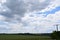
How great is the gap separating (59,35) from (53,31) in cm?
238

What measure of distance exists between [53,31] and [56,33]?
4.31ft

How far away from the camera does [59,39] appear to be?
59.4 meters

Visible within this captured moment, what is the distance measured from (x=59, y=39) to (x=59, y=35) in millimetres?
3152

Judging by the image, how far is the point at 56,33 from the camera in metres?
62.7

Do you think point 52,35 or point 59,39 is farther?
Result: point 52,35

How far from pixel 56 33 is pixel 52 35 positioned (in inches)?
60.7

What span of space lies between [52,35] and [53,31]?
132 cm

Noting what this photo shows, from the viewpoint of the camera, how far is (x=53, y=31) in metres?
63.5

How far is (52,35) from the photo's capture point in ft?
208

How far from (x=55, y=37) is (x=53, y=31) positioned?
6.71ft

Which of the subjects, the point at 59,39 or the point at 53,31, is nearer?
the point at 59,39

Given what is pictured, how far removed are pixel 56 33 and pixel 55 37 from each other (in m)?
1.32
